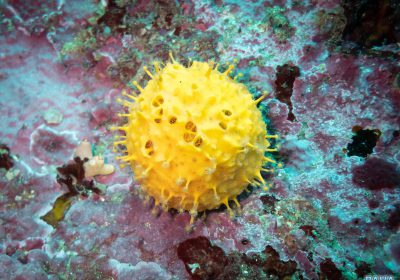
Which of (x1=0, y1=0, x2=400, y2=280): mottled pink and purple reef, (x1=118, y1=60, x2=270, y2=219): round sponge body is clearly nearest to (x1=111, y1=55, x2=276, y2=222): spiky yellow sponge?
(x1=118, y1=60, x2=270, y2=219): round sponge body

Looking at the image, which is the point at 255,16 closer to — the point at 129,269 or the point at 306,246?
the point at 306,246

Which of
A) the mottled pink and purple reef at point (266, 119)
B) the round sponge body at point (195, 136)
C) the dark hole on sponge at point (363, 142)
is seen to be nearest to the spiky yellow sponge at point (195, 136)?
the round sponge body at point (195, 136)

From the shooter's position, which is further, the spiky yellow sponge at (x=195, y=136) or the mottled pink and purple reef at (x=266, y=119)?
the mottled pink and purple reef at (x=266, y=119)

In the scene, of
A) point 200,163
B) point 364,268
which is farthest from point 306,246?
point 200,163

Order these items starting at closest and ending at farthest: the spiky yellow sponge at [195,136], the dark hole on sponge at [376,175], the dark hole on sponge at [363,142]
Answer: the spiky yellow sponge at [195,136] < the dark hole on sponge at [376,175] < the dark hole on sponge at [363,142]

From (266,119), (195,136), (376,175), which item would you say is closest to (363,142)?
(376,175)

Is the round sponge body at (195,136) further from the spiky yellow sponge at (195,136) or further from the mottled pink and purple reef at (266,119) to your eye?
the mottled pink and purple reef at (266,119)

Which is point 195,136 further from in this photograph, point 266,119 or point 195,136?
point 266,119
